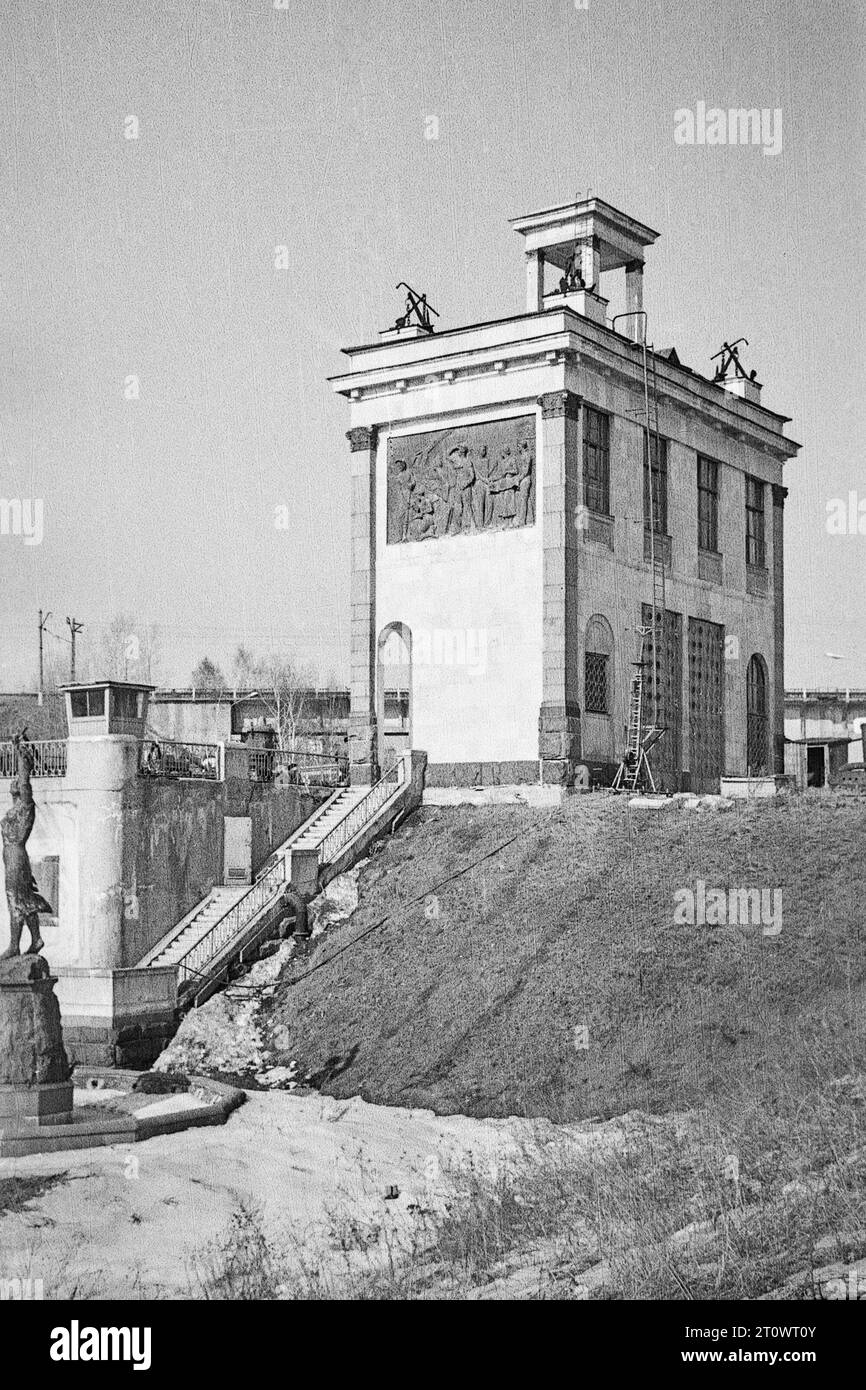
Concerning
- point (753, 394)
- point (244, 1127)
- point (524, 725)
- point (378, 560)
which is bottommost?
point (244, 1127)

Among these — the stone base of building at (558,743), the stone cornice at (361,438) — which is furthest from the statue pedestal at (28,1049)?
the stone cornice at (361,438)

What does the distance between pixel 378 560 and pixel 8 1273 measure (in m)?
24.6

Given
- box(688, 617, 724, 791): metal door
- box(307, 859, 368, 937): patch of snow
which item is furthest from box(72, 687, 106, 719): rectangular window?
box(688, 617, 724, 791): metal door

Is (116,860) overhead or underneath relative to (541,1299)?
overhead

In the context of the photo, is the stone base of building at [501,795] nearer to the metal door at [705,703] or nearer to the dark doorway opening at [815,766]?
the metal door at [705,703]

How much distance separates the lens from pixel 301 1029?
26.9 metres

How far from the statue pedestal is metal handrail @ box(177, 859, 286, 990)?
309 inches

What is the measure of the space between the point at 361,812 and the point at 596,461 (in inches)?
387

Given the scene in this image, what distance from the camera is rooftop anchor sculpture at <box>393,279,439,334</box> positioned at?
1564 inches

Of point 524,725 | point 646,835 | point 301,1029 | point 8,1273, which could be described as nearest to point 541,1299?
point 8,1273

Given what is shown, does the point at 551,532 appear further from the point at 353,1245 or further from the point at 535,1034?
the point at 353,1245

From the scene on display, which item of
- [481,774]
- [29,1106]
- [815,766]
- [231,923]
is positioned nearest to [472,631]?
[481,774]

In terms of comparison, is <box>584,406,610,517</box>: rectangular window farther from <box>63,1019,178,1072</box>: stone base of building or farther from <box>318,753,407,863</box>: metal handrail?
<box>63,1019,178,1072</box>: stone base of building

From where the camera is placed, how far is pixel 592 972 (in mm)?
25062
